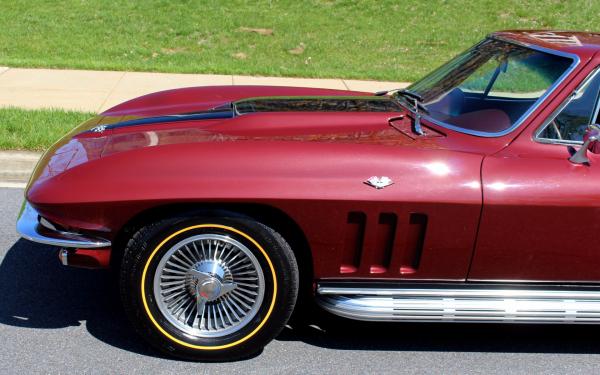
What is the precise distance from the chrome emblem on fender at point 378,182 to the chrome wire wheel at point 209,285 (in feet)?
2.14

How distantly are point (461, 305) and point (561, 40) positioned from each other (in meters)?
1.66

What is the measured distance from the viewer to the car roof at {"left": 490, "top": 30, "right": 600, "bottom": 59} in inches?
148

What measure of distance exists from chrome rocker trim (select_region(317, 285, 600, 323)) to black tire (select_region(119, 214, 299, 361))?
0.78 feet

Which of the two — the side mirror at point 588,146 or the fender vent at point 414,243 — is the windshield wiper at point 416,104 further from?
the side mirror at point 588,146

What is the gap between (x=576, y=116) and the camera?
12.0 ft

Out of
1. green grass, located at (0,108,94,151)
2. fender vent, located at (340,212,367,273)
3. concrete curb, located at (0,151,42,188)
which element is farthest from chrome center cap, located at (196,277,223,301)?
green grass, located at (0,108,94,151)

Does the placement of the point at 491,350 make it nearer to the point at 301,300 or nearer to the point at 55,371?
the point at 301,300

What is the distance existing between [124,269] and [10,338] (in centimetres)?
84

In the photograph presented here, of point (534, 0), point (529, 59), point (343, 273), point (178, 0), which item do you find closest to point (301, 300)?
point (343, 273)

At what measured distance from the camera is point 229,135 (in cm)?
366

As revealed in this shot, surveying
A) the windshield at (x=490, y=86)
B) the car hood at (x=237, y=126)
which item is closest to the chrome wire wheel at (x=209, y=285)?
the car hood at (x=237, y=126)

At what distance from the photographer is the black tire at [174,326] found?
3.35 meters

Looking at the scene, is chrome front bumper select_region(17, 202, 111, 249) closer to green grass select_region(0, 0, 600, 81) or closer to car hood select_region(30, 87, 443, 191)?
car hood select_region(30, 87, 443, 191)

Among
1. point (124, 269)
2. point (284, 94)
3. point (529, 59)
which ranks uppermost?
point (529, 59)
